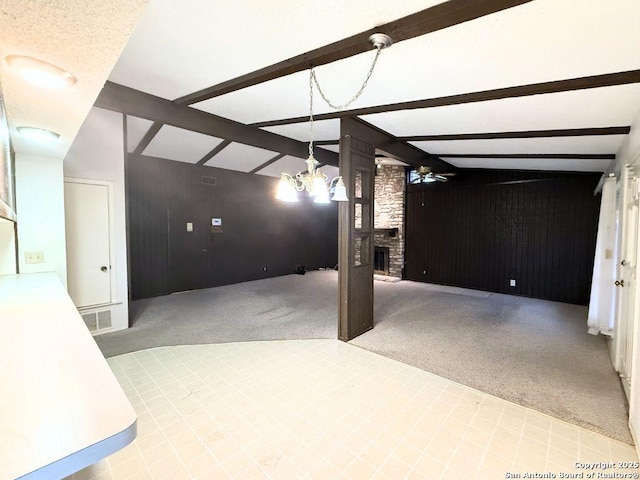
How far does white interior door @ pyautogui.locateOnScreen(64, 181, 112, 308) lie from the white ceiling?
155 cm

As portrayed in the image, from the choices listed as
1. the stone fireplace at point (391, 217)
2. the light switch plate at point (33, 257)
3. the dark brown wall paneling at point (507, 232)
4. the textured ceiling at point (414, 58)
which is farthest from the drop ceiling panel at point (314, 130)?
the dark brown wall paneling at point (507, 232)

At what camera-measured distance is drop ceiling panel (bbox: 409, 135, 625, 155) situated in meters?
3.43

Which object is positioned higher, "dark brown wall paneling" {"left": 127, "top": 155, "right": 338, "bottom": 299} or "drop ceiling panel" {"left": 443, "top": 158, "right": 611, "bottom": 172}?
"drop ceiling panel" {"left": 443, "top": 158, "right": 611, "bottom": 172}

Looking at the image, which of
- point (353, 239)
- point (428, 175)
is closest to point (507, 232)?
point (428, 175)

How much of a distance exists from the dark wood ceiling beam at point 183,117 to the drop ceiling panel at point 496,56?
41.1 inches

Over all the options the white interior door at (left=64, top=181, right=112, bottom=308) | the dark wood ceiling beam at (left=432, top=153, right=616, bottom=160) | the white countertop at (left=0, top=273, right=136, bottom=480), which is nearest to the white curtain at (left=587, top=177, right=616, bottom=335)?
the dark wood ceiling beam at (left=432, top=153, right=616, bottom=160)

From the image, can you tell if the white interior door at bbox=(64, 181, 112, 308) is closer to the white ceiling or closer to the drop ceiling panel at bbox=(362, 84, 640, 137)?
the white ceiling

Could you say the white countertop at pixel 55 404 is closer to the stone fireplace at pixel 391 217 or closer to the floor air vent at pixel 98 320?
the floor air vent at pixel 98 320

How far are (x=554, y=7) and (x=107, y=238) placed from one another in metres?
4.74

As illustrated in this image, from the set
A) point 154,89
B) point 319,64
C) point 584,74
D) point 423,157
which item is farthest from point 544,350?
point 154,89

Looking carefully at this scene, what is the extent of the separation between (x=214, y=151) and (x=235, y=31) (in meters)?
4.10

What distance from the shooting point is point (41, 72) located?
46.8 inches

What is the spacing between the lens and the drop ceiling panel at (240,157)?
5773 mm

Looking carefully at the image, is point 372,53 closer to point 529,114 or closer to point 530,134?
point 529,114
